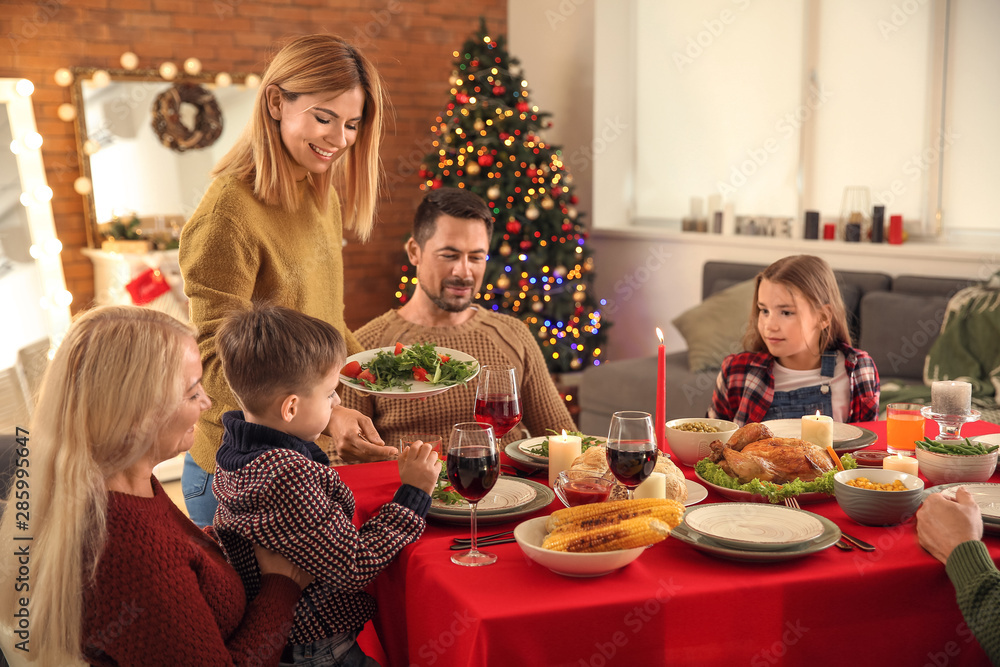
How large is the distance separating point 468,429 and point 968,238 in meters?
3.98

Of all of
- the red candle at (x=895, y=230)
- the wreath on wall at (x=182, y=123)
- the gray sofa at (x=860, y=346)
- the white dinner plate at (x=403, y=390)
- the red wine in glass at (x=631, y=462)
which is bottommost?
the gray sofa at (x=860, y=346)

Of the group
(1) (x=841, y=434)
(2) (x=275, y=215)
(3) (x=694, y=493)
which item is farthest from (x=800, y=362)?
(2) (x=275, y=215)

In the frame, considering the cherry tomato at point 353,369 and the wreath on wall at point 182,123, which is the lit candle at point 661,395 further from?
the wreath on wall at point 182,123

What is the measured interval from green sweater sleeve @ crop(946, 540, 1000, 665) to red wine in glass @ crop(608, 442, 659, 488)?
Answer: 0.47 meters

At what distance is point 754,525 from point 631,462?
0.72 feet

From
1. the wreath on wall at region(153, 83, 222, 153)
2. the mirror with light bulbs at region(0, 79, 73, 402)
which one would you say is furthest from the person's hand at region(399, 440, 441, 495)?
the wreath on wall at region(153, 83, 222, 153)

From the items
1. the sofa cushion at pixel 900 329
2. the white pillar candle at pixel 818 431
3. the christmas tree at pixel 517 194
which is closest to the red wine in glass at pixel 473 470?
the white pillar candle at pixel 818 431

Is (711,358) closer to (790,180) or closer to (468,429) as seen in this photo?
(790,180)

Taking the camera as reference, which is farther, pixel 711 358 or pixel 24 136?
pixel 24 136

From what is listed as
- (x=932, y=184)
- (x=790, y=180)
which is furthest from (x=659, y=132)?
(x=932, y=184)

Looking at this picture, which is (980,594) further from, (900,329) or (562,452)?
(900,329)

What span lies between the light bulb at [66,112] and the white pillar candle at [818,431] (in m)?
4.66

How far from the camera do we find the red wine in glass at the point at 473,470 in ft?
4.59

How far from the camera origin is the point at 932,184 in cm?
461
